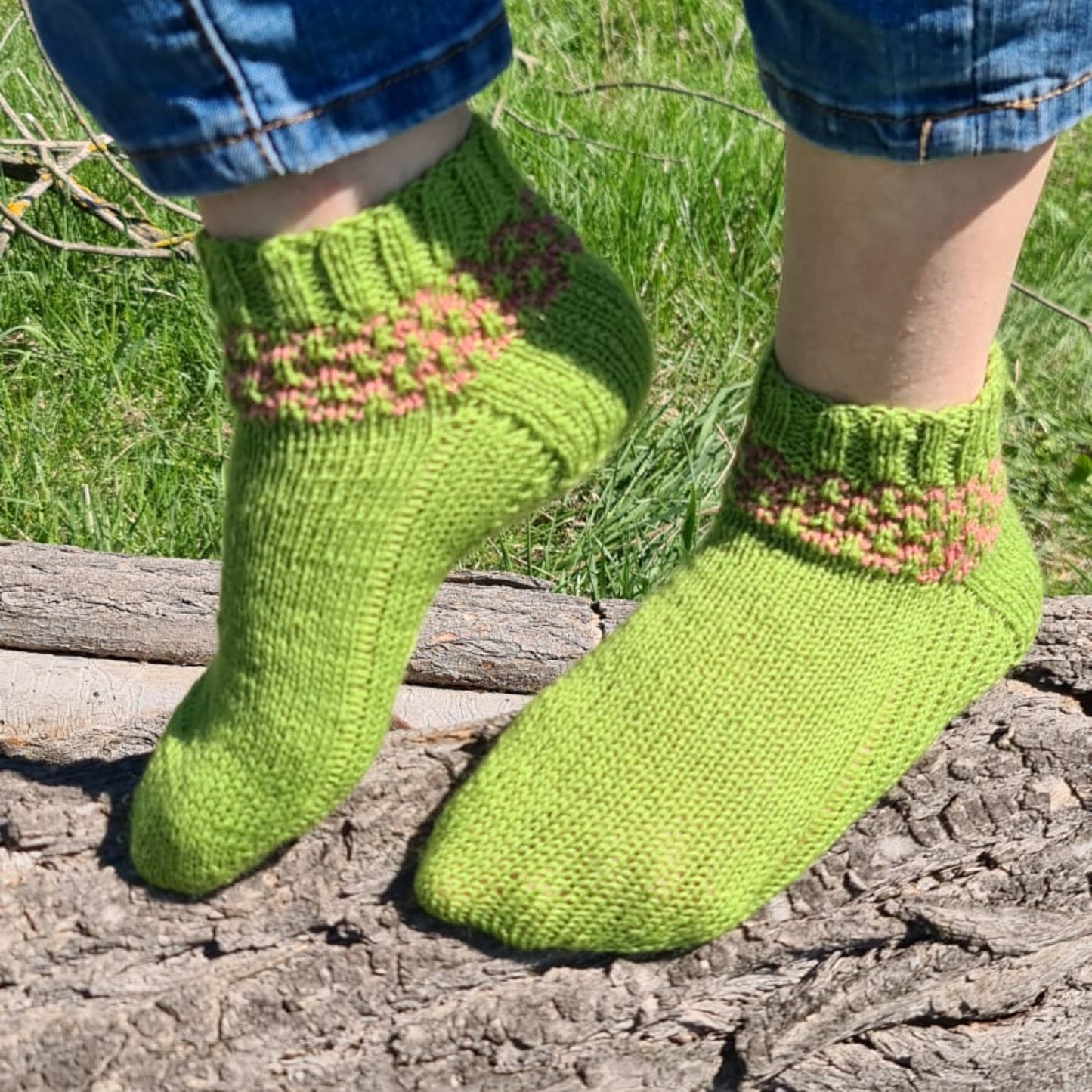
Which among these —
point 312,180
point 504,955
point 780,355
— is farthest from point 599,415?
point 504,955

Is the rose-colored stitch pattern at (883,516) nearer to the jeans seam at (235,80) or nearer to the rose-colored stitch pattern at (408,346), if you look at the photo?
the rose-colored stitch pattern at (408,346)

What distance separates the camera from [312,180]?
2.60 ft

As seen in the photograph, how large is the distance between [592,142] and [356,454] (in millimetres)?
1487

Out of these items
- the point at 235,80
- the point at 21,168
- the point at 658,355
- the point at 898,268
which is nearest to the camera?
the point at 235,80

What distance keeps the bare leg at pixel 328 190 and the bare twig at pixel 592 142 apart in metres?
1.39

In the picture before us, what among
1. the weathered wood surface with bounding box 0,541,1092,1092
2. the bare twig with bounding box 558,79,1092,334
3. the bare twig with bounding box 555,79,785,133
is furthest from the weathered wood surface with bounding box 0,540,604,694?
the bare twig with bounding box 555,79,785,133

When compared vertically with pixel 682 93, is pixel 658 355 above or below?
below

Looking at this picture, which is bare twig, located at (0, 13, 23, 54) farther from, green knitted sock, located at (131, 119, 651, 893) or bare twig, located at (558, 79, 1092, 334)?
green knitted sock, located at (131, 119, 651, 893)

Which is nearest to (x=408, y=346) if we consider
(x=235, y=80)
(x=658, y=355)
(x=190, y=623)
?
(x=235, y=80)

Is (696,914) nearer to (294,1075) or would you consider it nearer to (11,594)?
(294,1075)

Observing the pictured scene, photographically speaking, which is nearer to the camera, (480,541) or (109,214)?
(480,541)

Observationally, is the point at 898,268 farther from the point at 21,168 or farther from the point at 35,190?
the point at 21,168

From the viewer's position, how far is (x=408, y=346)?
0.86 m

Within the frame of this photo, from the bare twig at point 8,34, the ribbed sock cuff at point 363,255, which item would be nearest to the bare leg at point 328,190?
the ribbed sock cuff at point 363,255
